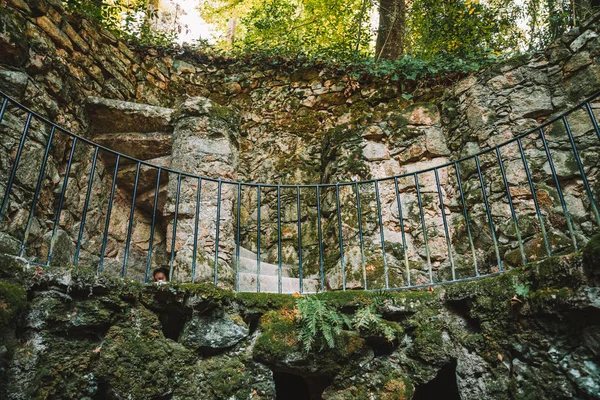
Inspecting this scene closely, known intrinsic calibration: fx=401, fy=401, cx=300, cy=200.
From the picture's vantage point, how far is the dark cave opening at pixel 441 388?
2.97 metres

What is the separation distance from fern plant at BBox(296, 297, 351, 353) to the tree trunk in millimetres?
6007

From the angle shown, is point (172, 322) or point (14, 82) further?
point (14, 82)

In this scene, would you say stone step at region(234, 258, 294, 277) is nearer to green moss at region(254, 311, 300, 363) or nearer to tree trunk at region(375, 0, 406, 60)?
green moss at region(254, 311, 300, 363)

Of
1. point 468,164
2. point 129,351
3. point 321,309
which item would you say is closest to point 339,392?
point 321,309

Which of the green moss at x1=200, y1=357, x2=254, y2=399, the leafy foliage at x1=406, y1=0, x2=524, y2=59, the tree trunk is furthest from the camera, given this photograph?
the tree trunk

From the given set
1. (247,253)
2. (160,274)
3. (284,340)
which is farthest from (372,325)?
(160,274)

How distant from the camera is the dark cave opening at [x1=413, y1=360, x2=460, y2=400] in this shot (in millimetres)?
2975

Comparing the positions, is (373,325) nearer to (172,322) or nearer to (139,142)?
(172,322)

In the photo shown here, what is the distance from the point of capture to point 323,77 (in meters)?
6.83

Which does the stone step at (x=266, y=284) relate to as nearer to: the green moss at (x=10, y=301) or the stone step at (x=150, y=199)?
the stone step at (x=150, y=199)

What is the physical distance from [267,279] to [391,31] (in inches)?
224

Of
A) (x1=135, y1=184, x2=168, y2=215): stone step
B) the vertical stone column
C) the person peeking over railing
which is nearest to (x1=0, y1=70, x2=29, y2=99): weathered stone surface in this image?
the vertical stone column

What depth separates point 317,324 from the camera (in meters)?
2.68

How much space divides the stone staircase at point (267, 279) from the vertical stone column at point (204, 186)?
0.84 feet
